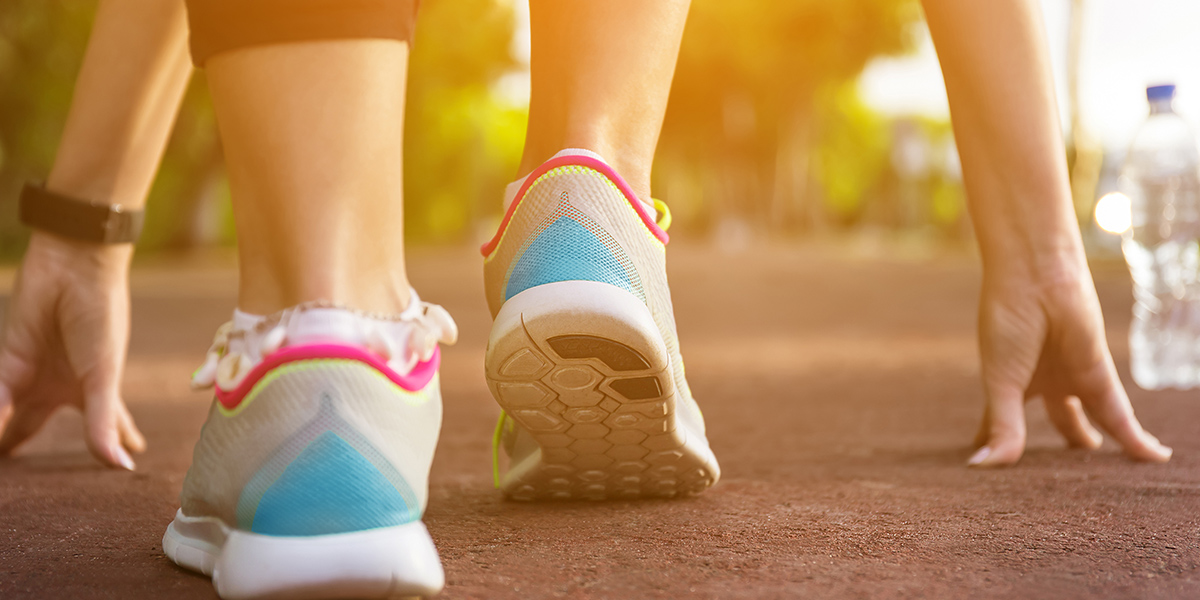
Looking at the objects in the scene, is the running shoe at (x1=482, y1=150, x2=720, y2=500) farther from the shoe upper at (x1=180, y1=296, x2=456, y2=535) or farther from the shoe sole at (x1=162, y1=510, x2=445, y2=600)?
the shoe sole at (x1=162, y1=510, x2=445, y2=600)

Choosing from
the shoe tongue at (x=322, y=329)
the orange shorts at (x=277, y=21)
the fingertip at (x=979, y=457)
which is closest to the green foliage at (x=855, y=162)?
the fingertip at (x=979, y=457)

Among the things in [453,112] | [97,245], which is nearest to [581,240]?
[97,245]

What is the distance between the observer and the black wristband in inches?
74.1

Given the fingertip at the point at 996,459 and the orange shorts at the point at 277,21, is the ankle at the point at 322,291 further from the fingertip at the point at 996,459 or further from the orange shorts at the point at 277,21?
the fingertip at the point at 996,459

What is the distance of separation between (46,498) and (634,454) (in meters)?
0.97

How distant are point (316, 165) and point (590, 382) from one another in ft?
1.39

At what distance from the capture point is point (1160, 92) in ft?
9.14

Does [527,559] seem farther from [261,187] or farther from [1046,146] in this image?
[1046,146]

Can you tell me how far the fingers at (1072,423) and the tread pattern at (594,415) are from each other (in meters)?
0.91

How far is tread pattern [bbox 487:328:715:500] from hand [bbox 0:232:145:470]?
0.90m

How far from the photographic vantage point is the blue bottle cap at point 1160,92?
9.11 ft

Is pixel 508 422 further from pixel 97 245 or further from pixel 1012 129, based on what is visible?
pixel 1012 129

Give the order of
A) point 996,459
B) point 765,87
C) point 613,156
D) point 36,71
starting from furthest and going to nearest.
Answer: point 765,87 < point 36,71 < point 996,459 < point 613,156

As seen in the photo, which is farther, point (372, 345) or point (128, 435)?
point (128, 435)
